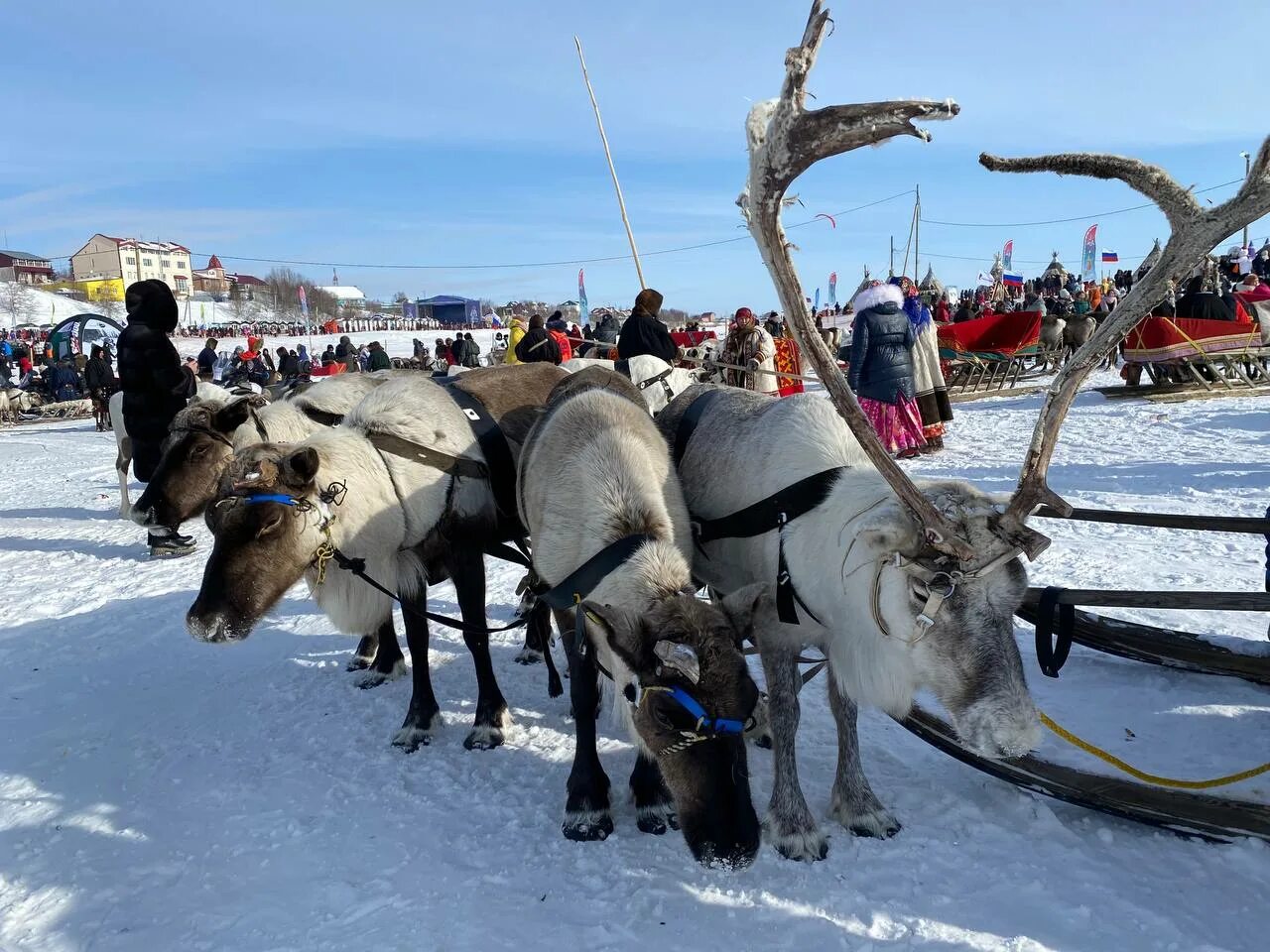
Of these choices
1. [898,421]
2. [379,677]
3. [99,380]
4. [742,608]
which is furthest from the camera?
[99,380]

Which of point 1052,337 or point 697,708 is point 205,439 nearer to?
point 697,708

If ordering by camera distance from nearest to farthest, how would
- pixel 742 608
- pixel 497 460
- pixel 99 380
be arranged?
pixel 742 608
pixel 497 460
pixel 99 380

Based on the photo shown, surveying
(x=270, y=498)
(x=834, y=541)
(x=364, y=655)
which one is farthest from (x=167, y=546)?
(x=834, y=541)

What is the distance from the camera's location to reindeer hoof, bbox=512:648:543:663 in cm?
471

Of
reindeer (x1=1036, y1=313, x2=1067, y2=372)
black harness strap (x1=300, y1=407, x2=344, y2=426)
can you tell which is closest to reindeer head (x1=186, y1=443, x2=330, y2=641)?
black harness strap (x1=300, y1=407, x2=344, y2=426)

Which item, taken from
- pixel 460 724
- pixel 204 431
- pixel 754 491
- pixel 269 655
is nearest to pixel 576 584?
pixel 754 491

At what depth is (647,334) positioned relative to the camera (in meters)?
8.18

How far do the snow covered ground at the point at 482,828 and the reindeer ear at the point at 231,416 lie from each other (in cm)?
135

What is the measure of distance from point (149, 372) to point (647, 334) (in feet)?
14.8

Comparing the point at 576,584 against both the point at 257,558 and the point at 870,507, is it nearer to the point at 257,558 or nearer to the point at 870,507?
the point at 870,507

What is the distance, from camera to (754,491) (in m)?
3.09

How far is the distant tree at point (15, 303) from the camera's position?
6396 cm

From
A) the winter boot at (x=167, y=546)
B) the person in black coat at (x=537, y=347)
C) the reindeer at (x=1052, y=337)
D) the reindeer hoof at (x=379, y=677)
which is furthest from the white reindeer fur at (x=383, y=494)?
the reindeer at (x=1052, y=337)

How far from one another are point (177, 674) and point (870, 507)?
4158 mm
